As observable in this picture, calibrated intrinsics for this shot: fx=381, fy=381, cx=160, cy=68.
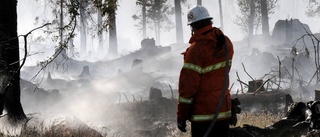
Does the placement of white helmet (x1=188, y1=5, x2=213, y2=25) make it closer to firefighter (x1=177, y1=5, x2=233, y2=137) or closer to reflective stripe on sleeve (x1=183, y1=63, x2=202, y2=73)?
firefighter (x1=177, y1=5, x2=233, y2=137)

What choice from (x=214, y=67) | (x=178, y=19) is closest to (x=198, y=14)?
(x=214, y=67)

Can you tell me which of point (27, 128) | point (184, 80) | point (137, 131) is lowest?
point (137, 131)

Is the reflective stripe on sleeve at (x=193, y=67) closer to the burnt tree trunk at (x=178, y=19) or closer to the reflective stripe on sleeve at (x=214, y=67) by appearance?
the reflective stripe on sleeve at (x=214, y=67)

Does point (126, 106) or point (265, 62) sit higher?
point (265, 62)

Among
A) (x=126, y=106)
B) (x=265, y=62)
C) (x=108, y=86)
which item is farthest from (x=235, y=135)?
(x=265, y=62)

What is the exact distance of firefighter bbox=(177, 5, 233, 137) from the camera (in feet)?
12.8

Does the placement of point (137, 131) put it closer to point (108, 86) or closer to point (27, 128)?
point (27, 128)

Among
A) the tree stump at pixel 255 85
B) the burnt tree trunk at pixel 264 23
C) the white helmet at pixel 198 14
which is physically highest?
the burnt tree trunk at pixel 264 23

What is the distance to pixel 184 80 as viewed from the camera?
3871 millimetres

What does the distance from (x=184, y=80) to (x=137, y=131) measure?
28.3 feet

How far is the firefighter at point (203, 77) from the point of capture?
3.89m

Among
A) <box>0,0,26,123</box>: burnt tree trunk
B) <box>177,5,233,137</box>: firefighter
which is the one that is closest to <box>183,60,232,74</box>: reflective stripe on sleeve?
<box>177,5,233,137</box>: firefighter

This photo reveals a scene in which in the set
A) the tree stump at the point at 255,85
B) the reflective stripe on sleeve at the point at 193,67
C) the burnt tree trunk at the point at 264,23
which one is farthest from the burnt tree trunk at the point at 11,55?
the burnt tree trunk at the point at 264,23

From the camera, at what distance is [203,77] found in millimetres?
4004
